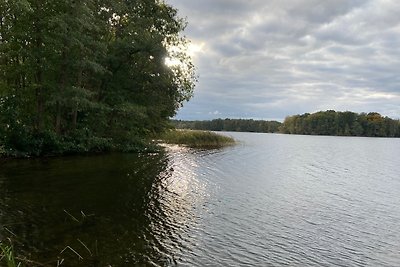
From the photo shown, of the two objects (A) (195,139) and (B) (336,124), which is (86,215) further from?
(B) (336,124)

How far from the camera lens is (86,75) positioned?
34.0 meters

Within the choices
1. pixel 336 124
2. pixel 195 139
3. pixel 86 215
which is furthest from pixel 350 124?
pixel 86 215

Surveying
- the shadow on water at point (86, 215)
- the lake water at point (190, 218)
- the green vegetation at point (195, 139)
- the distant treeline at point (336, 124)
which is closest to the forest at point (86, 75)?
the lake water at point (190, 218)

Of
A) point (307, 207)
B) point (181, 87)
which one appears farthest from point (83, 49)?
point (307, 207)

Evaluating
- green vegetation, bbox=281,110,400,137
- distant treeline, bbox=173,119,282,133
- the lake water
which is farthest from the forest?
green vegetation, bbox=281,110,400,137

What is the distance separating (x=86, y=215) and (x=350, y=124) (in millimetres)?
156237

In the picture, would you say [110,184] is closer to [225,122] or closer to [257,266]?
[257,266]

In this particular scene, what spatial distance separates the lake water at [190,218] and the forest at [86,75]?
578 cm

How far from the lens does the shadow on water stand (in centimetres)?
904

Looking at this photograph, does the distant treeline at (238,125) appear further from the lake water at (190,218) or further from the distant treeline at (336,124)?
the lake water at (190,218)

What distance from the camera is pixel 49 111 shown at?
31750 mm

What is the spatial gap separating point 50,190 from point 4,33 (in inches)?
671

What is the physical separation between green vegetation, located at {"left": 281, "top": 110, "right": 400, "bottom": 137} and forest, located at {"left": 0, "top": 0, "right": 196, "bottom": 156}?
129745 mm

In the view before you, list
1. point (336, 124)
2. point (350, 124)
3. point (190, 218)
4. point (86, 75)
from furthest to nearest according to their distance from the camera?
point (336, 124) → point (350, 124) → point (86, 75) → point (190, 218)
